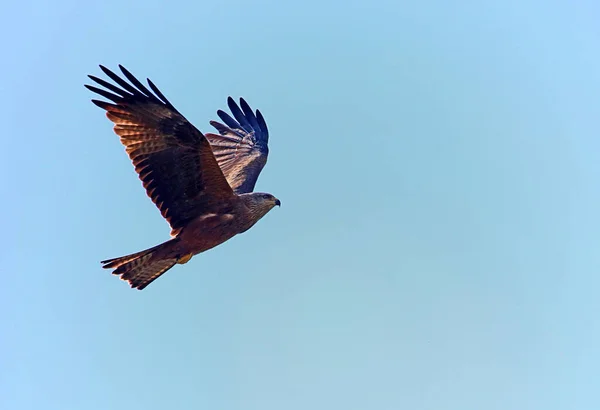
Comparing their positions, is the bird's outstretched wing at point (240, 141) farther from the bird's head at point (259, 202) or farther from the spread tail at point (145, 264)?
the spread tail at point (145, 264)

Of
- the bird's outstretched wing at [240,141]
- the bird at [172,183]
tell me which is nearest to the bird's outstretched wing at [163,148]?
the bird at [172,183]

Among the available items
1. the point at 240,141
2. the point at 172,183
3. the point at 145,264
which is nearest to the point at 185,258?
the point at 145,264

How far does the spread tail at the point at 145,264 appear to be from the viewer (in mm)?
9773

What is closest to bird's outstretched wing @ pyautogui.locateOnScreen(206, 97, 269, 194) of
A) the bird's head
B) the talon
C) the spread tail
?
the bird's head

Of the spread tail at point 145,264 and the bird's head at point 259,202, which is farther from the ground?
the bird's head at point 259,202

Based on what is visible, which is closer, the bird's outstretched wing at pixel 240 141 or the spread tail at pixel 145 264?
the spread tail at pixel 145 264

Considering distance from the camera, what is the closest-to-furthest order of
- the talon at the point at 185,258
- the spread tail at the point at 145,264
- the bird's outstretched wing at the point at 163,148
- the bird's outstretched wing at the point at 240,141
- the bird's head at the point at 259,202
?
1. the bird's outstretched wing at the point at 163,148
2. the spread tail at the point at 145,264
3. the bird's head at the point at 259,202
4. the talon at the point at 185,258
5. the bird's outstretched wing at the point at 240,141

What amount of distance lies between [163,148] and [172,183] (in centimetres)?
46

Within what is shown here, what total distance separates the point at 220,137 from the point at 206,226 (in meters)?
3.58

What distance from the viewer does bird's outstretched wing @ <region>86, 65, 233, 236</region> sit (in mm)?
9227

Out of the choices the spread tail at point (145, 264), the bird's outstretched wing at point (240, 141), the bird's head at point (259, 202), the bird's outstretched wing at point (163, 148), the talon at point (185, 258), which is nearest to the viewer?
the bird's outstretched wing at point (163, 148)

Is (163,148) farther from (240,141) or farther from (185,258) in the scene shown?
(240,141)

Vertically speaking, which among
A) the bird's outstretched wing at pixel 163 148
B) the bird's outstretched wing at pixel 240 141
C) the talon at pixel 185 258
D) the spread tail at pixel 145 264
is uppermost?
the bird's outstretched wing at pixel 240 141

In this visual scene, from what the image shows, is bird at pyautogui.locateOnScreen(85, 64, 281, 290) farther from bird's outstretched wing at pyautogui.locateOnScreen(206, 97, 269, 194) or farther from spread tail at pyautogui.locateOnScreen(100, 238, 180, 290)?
bird's outstretched wing at pyautogui.locateOnScreen(206, 97, 269, 194)
